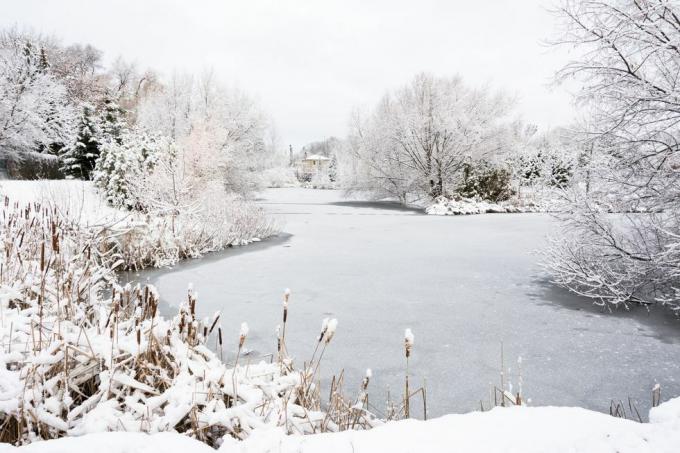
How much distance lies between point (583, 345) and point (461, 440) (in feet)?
12.7

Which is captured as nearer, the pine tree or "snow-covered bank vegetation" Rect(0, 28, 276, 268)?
"snow-covered bank vegetation" Rect(0, 28, 276, 268)

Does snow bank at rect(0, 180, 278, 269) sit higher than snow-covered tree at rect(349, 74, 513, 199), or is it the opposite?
snow-covered tree at rect(349, 74, 513, 199)

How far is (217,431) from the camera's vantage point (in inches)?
94.5

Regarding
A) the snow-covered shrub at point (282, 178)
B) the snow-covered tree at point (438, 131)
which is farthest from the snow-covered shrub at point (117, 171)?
the snow-covered shrub at point (282, 178)

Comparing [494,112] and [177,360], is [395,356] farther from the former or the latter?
[494,112]

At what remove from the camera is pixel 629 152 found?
5.89 metres

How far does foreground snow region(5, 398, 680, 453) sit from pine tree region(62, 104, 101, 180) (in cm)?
2209

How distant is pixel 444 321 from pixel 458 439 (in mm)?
3933

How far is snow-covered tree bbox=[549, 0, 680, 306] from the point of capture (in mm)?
5168

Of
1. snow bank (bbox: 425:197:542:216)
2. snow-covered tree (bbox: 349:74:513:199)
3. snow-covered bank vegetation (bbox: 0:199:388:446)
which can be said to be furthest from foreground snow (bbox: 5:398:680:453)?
snow-covered tree (bbox: 349:74:513:199)

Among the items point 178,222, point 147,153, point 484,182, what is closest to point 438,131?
point 484,182

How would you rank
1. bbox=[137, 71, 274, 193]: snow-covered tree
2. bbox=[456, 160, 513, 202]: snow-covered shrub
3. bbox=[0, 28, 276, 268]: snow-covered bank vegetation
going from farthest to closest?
bbox=[137, 71, 274, 193]: snow-covered tree
bbox=[456, 160, 513, 202]: snow-covered shrub
bbox=[0, 28, 276, 268]: snow-covered bank vegetation

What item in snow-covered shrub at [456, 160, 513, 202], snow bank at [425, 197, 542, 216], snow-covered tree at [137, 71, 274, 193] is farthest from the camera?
snow-covered tree at [137, 71, 274, 193]

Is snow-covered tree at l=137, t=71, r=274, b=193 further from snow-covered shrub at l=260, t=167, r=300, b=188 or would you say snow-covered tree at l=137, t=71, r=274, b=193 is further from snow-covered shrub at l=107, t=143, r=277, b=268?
snow-covered shrub at l=260, t=167, r=300, b=188
